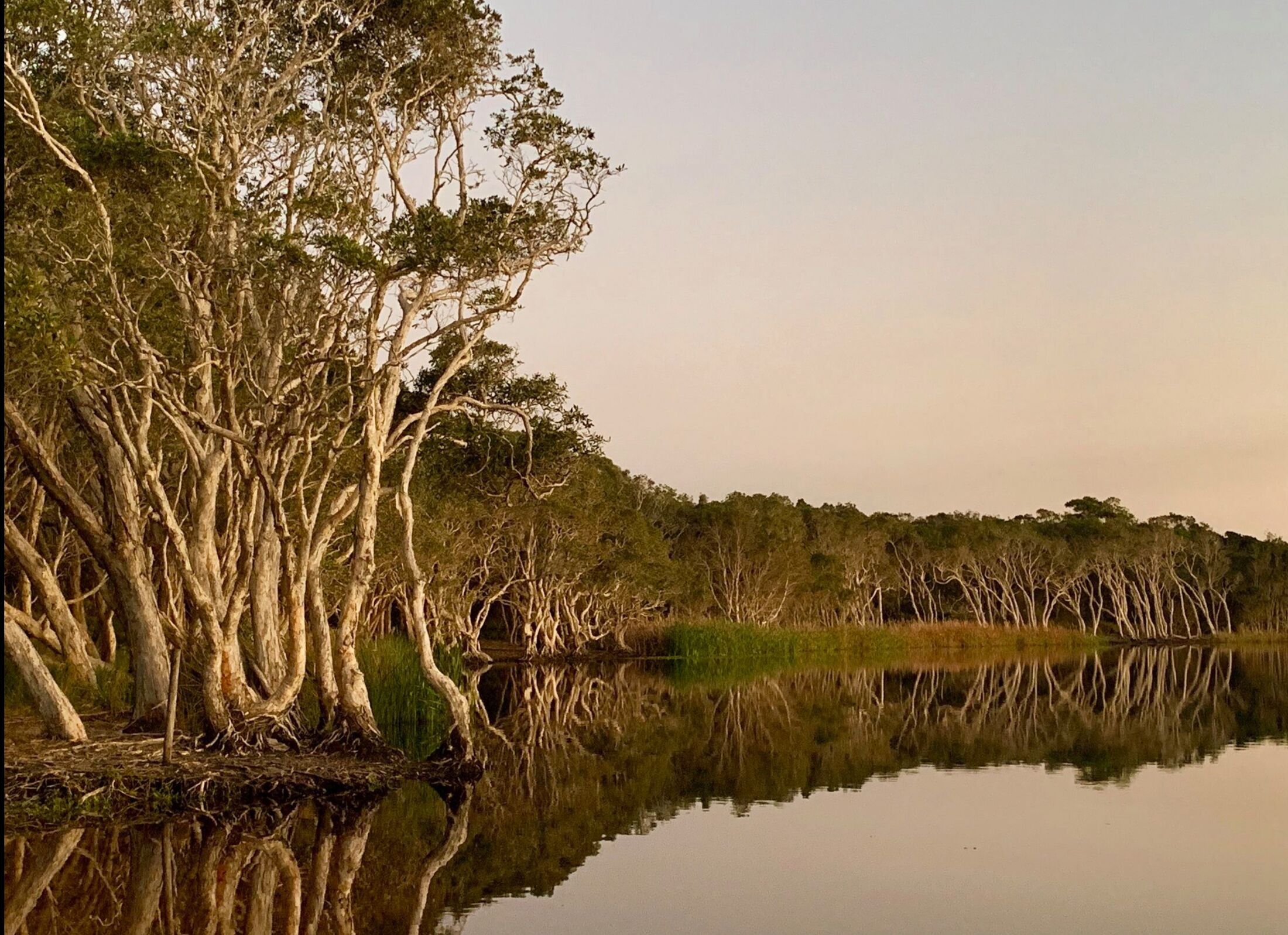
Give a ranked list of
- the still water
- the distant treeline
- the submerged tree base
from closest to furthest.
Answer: the still water < the submerged tree base < the distant treeline

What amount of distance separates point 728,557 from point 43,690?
4697cm

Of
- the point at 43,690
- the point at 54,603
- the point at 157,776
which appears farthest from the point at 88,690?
the point at 157,776

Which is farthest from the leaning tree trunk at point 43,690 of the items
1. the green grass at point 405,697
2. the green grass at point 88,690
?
the green grass at point 405,697

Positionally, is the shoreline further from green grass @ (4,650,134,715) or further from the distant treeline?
the distant treeline

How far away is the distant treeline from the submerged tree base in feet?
19.5

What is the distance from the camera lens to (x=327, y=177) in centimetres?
1928

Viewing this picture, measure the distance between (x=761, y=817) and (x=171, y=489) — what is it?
14394 mm

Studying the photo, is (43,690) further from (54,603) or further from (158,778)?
(54,603)

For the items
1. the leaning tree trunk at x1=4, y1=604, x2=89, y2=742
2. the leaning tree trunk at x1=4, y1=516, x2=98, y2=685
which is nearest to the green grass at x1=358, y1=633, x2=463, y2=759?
the leaning tree trunk at x1=4, y1=516, x2=98, y2=685

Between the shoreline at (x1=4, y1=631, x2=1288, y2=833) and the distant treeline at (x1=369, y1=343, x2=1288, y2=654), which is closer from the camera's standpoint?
the shoreline at (x1=4, y1=631, x2=1288, y2=833)

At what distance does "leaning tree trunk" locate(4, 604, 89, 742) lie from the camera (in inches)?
609

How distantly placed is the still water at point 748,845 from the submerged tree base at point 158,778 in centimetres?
41

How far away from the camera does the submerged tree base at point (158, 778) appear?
14156mm

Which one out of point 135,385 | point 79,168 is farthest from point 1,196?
point 135,385
